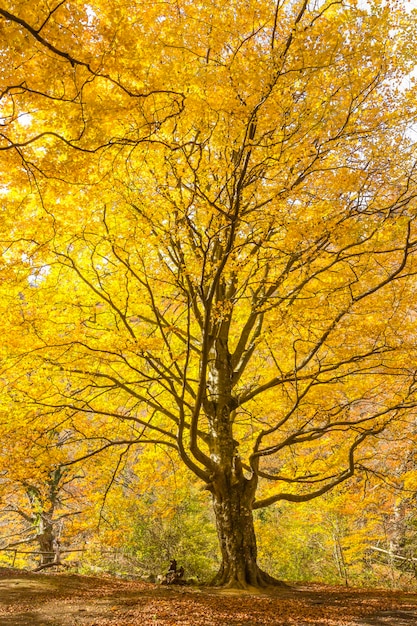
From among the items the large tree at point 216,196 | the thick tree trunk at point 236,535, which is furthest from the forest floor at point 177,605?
the large tree at point 216,196

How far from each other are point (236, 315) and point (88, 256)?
2.83 m

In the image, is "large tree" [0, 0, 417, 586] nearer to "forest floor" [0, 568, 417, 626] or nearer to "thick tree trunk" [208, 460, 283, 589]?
"thick tree trunk" [208, 460, 283, 589]

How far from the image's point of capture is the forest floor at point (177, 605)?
14.1 feet

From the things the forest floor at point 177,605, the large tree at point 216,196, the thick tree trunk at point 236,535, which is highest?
the large tree at point 216,196

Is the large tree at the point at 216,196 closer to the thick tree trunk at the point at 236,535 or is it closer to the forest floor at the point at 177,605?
the thick tree trunk at the point at 236,535

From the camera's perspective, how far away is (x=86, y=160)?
14.8ft

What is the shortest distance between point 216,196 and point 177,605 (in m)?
5.00

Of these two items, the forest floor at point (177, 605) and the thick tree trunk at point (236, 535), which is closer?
the forest floor at point (177, 605)

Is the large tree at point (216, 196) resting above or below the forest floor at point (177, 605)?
above

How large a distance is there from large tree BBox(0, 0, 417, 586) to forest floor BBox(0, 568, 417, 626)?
3.17ft

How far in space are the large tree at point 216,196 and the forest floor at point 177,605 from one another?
968 millimetres

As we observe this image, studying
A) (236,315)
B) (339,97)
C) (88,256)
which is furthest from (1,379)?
(339,97)

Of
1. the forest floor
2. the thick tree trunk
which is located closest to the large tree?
the thick tree trunk

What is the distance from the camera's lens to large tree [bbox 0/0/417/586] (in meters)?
4.41
